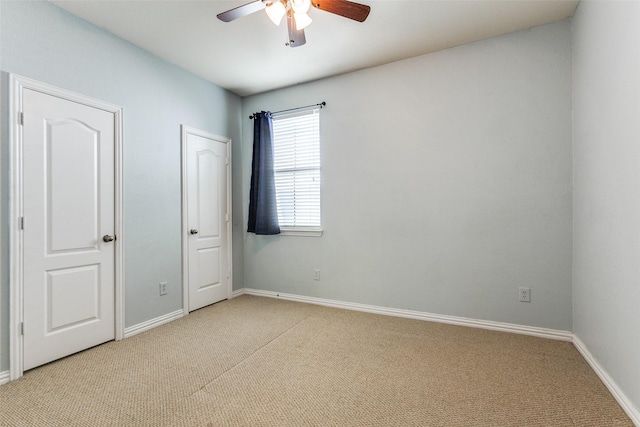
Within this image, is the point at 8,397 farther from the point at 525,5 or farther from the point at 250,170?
the point at 525,5

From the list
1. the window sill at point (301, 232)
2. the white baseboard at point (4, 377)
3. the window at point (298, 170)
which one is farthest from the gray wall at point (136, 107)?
the window sill at point (301, 232)

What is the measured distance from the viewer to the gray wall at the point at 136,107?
86.3 inches

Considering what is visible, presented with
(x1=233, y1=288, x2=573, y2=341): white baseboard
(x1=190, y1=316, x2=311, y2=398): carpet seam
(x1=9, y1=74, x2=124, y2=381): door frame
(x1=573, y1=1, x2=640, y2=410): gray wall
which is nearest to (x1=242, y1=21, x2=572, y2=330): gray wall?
(x1=233, y1=288, x2=573, y2=341): white baseboard

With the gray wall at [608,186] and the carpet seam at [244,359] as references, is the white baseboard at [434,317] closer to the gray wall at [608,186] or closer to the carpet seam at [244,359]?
the gray wall at [608,186]

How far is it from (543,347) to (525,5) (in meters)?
2.65

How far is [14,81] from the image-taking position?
211cm

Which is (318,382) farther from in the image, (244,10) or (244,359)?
(244,10)

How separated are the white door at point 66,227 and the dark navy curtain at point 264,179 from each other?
1.58 metres

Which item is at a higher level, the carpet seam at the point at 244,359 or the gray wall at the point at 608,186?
the gray wall at the point at 608,186

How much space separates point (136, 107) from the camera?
2934mm

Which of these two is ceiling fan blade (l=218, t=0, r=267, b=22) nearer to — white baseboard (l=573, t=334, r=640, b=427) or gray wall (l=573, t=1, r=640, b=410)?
gray wall (l=573, t=1, r=640, b=410)

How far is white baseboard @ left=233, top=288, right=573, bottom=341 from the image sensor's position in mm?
2654

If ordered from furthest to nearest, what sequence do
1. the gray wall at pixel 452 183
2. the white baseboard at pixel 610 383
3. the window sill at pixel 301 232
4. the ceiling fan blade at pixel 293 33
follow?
the window sill at pixel 301 232, the gray wall at pixel 452 183, the ceiling fan blade at pixel 293 33, the white baseboard at pixel 610 383

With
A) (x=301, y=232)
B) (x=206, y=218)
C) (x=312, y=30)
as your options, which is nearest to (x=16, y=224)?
(x=206, y=218)
